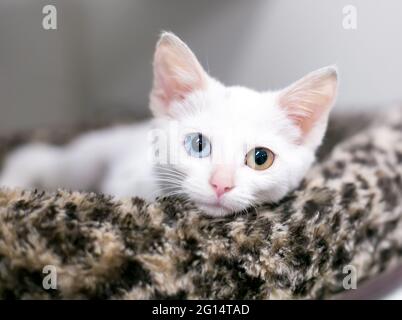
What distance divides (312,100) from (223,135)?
241 mm

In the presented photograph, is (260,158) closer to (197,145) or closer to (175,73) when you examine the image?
(197,145)

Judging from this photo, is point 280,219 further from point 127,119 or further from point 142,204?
point 127,119

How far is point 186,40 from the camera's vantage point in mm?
1445

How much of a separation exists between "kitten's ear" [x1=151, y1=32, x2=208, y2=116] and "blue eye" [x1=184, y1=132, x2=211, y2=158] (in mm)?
133

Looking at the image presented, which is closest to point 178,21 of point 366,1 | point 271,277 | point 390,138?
point 366,1

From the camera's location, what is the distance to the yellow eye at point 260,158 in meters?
0.98

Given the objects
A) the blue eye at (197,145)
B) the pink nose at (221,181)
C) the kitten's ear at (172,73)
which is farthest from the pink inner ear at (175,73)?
the pink nose at (221,181)

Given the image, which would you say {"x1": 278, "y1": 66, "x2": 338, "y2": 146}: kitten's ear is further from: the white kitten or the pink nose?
the pink nose

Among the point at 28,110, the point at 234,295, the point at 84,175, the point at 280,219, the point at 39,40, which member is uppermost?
the point at 39,40

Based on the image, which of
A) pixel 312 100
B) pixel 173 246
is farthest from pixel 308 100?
pixel 173 246

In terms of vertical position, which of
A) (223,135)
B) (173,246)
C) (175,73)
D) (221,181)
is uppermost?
(175,73)

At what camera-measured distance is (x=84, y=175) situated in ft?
5.11
